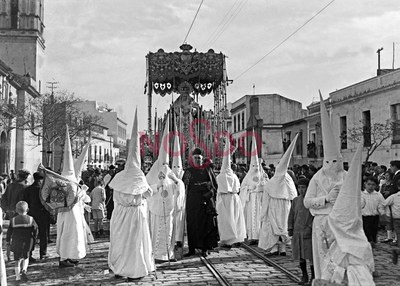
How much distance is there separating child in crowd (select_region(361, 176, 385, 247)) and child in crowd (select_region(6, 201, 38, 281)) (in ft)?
21.1

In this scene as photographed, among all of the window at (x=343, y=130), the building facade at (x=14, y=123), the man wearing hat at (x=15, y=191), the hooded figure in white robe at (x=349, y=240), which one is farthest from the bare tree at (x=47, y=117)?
the hooded figure in white robe at (x=349, y=240)

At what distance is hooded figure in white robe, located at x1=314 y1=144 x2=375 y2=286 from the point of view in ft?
14.9

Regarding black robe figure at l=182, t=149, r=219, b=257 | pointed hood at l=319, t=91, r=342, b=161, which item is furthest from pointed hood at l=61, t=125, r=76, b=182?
pointed hood at l=319, t=91, r=342, b=161

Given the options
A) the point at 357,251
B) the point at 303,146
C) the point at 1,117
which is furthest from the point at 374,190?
the point at 303,146

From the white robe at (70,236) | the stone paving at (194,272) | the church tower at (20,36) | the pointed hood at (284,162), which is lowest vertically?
the stone paving at (194,272)

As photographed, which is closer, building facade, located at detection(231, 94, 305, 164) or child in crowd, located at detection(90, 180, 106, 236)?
child in crowd, located at detection(90, 180, 106, 236)

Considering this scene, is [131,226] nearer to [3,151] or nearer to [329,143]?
[329,143]

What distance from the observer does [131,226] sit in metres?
7.47

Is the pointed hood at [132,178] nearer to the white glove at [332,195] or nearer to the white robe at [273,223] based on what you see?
the white robe at [273,223]

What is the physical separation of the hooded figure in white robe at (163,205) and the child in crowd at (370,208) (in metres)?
3.91

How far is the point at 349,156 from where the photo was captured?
26.8 meters

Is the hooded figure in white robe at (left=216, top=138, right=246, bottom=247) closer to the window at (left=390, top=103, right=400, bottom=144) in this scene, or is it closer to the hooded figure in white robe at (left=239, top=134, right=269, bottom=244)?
the hooded figure in white robe at (left=239, top=134, right=269, bottom=244)

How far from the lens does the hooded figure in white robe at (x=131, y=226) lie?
735 centimetres

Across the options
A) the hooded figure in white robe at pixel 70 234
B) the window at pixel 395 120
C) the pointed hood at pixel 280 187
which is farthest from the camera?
the window at pixel 395 120
